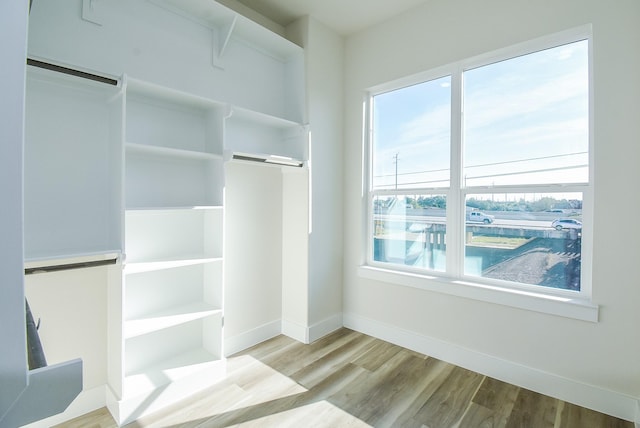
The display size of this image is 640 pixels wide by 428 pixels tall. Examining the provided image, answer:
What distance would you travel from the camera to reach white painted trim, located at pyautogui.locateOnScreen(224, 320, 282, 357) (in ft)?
9.17

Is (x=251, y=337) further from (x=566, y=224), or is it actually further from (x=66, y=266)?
(x=566, y=224)

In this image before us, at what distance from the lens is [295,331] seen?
10.3ft

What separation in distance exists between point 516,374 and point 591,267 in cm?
94

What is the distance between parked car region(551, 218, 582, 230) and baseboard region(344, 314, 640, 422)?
40.9 inches

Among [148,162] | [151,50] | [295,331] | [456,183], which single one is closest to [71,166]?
[148,162]

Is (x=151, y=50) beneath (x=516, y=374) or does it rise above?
above

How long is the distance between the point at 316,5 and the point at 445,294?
2809 millimetres

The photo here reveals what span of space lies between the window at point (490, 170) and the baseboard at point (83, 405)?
2.45 m

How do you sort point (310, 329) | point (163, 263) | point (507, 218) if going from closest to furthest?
1. point (163, 263)
2. point (507, 218)
3. point (310, 329)

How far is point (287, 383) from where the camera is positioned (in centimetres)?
236

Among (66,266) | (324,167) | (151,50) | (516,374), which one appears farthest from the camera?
(324,167)

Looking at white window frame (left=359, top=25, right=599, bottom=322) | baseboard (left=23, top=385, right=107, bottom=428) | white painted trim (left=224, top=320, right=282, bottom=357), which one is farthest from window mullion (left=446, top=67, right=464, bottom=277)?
baseboard (left=23, top=385, right=107, bottom=428)

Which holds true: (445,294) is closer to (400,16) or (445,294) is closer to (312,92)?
(312,92)

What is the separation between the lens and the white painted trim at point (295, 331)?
306cm
